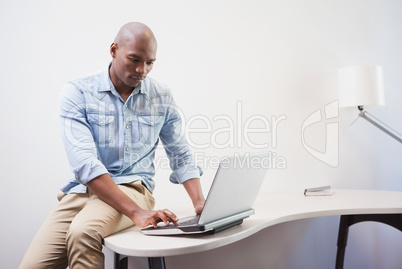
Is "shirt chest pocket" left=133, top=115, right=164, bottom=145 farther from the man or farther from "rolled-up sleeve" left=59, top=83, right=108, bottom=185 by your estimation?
"rolled-up sleeve" left=59, top=83, right=108, bottom=185

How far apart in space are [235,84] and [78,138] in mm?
1212

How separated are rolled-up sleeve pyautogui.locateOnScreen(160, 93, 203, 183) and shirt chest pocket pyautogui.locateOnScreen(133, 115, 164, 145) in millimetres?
74

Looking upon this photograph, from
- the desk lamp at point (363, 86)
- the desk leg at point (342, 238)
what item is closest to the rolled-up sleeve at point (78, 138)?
the desk leg at point (342, 238)

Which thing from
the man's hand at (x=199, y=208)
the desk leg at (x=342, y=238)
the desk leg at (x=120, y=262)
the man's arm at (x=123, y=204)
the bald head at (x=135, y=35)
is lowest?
the desk leg at (x=342, y=238)

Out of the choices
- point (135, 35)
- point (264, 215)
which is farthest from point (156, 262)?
point (135, 35)

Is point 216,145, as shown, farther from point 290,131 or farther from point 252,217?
point 252,217

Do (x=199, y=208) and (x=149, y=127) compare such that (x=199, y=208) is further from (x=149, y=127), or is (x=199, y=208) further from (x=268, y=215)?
(x=149, y=127)

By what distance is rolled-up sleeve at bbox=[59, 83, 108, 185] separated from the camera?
4.48ft

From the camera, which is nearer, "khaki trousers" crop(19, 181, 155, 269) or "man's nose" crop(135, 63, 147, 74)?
"khaki trousers" crop(19, 181, 155, 269)

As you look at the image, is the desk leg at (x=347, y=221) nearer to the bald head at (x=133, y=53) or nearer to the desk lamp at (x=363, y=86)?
the desk lamp at (x=363, y=86)

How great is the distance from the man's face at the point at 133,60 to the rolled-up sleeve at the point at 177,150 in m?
0.24

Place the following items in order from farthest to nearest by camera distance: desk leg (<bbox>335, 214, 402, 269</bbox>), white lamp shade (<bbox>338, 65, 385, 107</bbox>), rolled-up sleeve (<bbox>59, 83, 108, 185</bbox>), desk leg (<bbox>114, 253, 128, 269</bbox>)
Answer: white lamp shade (<bbox>338, 65, 385, 107</bbox>), desk leg (<bbox>335, 214, 402, 269</bbox>), desk leg (<bbox>114, 253, 128, 269</bbox>), rolled-up sleeve (<bbox>59, 83, 108, 185</bbox>)

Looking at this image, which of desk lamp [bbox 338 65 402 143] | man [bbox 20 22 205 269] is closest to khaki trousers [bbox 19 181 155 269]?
man [bbox 20 22 205 269]

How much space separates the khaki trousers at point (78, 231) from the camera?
122 cm
